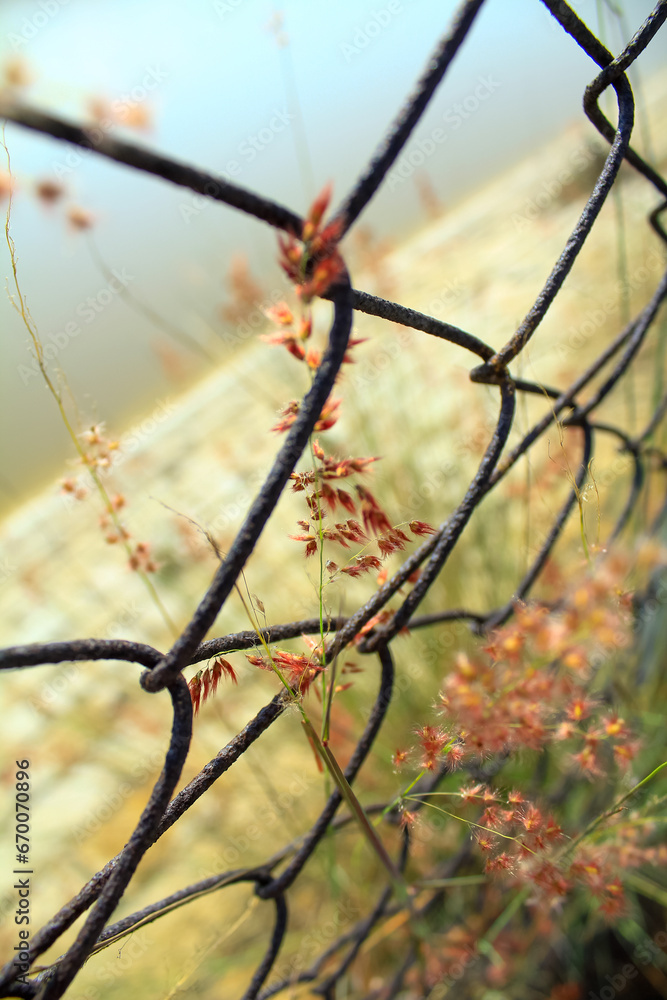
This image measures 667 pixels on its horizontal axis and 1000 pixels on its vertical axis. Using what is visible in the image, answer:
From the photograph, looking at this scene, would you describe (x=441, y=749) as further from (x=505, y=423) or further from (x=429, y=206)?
(x=429, y=206)

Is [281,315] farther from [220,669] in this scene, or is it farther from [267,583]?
[267,583]

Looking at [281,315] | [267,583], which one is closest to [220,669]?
[281,315]

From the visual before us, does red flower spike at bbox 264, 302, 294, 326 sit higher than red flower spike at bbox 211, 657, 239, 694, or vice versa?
red flower spike at bbox 264, 302, 294, 326

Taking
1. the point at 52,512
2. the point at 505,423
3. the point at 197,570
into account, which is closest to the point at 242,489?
the point at 197,570

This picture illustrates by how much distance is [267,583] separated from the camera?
6.23 feet

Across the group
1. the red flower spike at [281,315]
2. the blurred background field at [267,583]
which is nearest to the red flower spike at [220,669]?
the blurred background field at [267,583]

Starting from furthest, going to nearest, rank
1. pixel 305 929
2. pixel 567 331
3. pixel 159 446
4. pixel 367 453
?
pixel 159 446
pixel 567 331
pixel 367 453
pixel 305 929

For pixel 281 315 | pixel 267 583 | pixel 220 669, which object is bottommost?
pixel 220 669

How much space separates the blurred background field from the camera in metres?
1.31

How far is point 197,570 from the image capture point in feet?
7.72

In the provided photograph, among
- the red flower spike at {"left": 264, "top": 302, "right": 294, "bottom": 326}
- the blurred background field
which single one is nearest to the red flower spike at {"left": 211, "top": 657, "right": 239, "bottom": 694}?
the blurred background field

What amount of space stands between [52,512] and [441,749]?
13.6ft

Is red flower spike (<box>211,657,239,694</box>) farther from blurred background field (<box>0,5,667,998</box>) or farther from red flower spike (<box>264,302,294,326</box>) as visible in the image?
red flower spike (<box>264,302,294,326</box>)

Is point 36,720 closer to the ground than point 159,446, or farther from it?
closer to the ground
